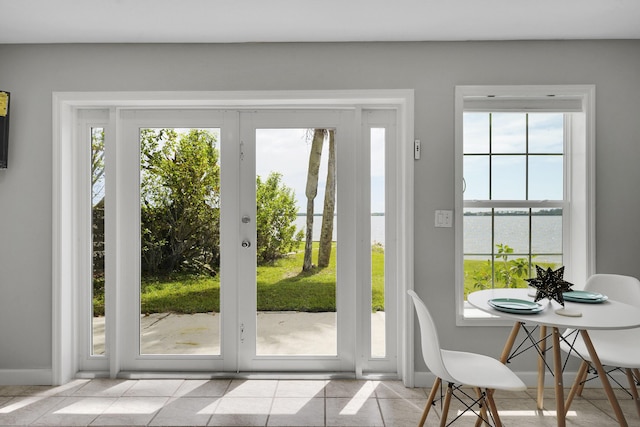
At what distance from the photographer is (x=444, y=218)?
9.25 feet

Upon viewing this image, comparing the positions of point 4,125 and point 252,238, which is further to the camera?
point 252,238

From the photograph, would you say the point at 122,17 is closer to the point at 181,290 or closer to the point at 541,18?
the point at 181,290

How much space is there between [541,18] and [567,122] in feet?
2.68

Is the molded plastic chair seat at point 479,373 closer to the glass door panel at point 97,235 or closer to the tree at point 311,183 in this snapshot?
the tree at point 311,183

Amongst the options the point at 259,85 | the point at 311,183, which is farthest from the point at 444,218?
the point at 259,85

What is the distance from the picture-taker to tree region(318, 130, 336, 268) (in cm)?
306

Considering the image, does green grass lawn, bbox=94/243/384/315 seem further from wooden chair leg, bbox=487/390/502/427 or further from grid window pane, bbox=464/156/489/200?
wooden chair leg, bbox=487/390/502/427

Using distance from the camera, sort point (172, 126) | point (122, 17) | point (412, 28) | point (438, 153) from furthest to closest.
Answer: point (172, 126) → point (438, 153) → point (412, 28) → point (122, 17)

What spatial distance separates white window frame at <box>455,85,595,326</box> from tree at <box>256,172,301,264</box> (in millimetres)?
1186

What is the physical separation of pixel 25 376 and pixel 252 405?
5.42ft

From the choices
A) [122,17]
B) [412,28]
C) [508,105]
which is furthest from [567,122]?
[122,17]

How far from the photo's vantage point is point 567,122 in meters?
2.96

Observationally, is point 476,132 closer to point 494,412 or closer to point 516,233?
point 516,233

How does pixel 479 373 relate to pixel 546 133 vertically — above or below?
below
